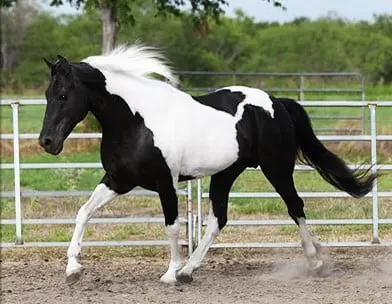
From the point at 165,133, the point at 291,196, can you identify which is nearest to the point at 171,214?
the point at 165,133

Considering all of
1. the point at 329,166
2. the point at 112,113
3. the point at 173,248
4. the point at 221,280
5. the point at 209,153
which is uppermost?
the point at 112,113

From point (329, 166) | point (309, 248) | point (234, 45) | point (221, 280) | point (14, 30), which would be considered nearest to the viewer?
point (221, 280)

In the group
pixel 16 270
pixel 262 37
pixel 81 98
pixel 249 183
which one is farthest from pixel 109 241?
pixel 262 37

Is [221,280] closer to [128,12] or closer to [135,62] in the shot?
[135,62]

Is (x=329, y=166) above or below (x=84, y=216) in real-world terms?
above

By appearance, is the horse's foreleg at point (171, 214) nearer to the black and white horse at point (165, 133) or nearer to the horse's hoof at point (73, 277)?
the black and white horse at point (165, 133)

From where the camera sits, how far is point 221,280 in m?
6.36

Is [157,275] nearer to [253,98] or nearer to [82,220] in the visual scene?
[82,220]

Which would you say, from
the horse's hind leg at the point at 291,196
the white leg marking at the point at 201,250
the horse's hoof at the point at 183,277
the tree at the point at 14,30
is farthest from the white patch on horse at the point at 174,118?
the tree at the point at 14,30

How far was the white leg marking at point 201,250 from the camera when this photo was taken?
6211 mm

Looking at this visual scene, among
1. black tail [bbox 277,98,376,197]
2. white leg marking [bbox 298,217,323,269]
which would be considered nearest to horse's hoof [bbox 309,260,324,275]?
white leg marking [bbox 298,217,323,269]

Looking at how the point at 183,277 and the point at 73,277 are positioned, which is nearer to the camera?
the point at 73,277

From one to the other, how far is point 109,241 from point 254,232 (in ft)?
5.31

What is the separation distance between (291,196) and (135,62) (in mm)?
1589
